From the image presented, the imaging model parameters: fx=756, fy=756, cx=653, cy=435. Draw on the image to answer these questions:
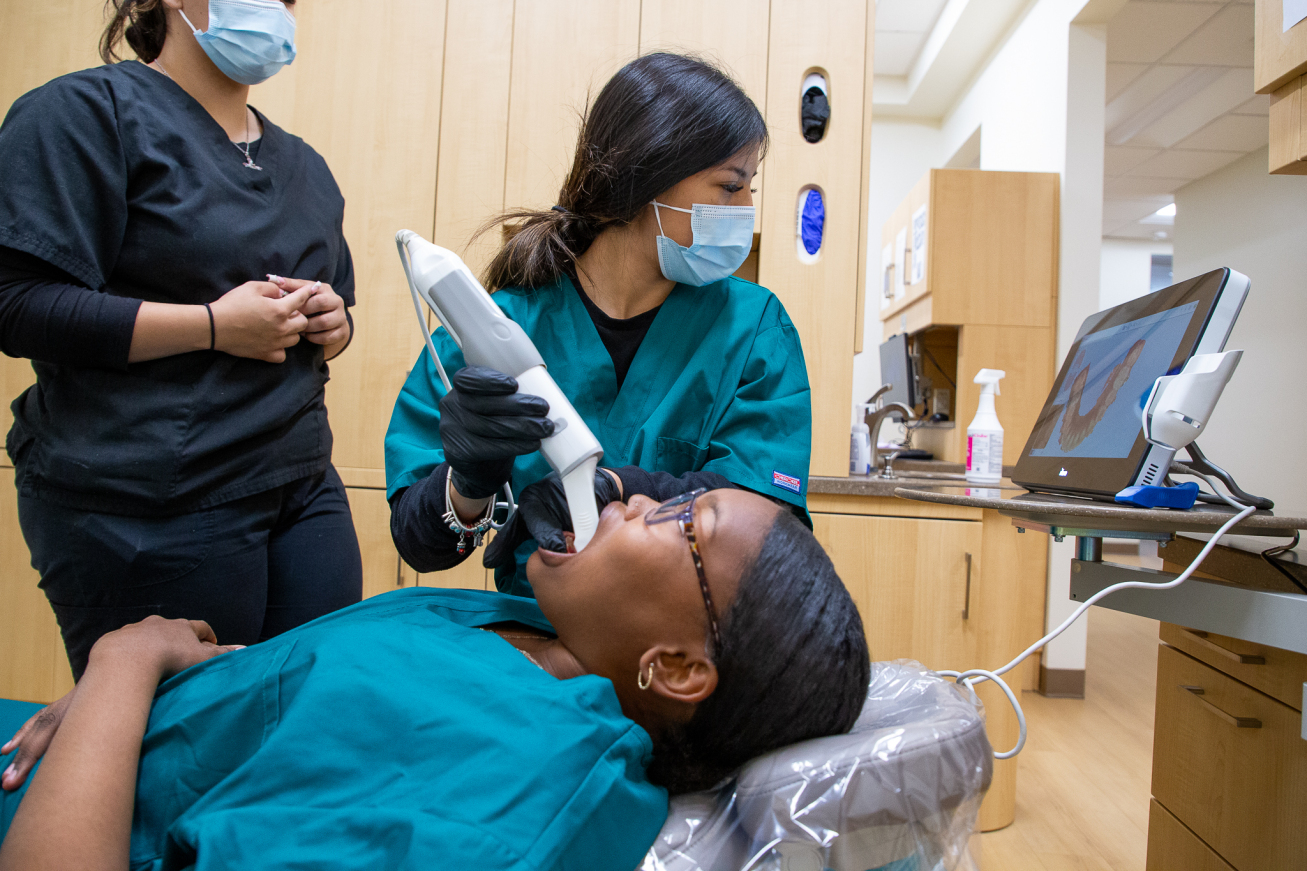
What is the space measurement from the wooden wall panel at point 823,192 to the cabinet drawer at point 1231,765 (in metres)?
1.09

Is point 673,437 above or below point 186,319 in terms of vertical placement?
below

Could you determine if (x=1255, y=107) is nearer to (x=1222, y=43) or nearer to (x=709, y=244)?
(x=1222, y=43)

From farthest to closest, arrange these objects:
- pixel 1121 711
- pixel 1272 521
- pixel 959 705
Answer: pixel 1121 711
pixel 1272 521
pixel 959 705

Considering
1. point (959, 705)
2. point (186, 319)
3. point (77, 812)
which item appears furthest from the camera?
point (186, 319)

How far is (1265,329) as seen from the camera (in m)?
4.59

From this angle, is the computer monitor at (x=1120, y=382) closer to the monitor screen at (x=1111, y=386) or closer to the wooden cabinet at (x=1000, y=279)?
the monitor screen at (x=1111, y=386)

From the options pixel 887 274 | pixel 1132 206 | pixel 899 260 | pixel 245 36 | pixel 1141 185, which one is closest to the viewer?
pixel 245 36

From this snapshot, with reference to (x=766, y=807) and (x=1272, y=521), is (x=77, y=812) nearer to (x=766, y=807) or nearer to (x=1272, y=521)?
(x=766, y=807)

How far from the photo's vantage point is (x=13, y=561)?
7.73 ft

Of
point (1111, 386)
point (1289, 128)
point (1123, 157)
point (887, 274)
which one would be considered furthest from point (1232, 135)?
point (1111, 386)

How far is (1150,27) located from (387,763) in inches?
181

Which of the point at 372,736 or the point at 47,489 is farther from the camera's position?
the point at 47,489

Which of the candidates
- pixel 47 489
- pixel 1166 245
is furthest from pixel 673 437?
pixel 1166 245

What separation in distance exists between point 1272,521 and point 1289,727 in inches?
15.9
